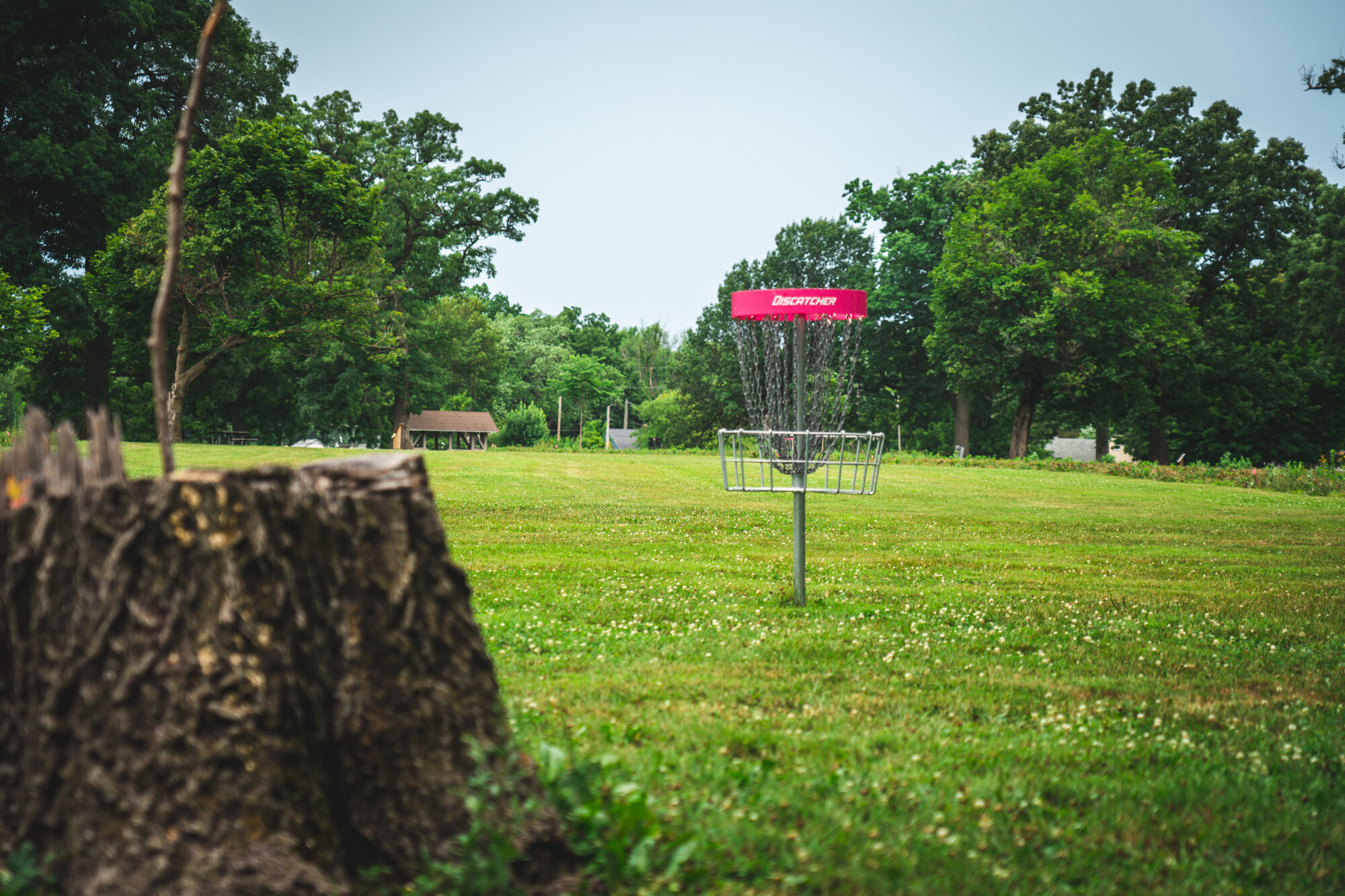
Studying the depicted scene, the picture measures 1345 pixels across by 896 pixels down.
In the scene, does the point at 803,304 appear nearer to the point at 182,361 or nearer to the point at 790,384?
the point at 790,384

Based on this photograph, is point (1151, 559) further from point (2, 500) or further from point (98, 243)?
point (98, 243)

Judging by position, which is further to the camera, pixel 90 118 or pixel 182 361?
pixel 182 361

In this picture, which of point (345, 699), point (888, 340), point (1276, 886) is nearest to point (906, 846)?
point (1276, 886)

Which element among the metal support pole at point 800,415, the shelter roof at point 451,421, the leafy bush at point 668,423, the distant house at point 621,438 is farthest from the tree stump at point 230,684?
the distant house at point 621,438

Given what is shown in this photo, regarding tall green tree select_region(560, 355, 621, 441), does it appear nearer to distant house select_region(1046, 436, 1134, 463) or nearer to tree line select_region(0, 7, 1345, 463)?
tree line select_region(0, 7, 1345, 463)

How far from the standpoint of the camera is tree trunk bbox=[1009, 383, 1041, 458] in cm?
4225

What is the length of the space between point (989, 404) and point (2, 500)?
6172 centimetres

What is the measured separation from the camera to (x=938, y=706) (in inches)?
180

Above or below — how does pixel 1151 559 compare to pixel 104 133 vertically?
below

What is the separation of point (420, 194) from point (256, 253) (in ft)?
45.6

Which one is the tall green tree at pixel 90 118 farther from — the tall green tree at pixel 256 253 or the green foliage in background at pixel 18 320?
the green foliage in background at pixel 18 320

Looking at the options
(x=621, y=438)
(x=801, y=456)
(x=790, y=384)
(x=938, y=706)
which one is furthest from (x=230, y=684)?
(x=621, y=438)

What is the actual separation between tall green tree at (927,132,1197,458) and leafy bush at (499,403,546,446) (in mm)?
34935

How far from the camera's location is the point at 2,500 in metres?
2.36
